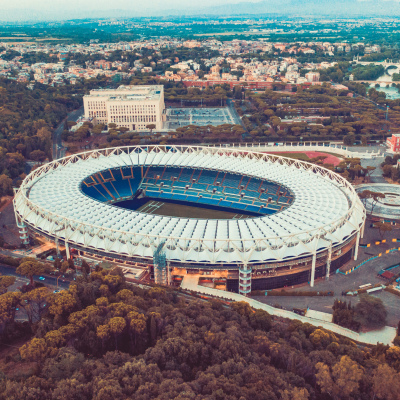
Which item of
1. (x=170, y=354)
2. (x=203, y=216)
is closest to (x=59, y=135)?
(x=203, y=216)

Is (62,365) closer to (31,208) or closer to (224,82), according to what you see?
(31,208)

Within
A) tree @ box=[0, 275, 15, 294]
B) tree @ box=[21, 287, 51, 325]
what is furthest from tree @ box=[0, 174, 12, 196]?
tree @ box=[21, 287, 51, 325]

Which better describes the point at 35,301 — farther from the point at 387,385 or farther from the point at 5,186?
the point at 5,186

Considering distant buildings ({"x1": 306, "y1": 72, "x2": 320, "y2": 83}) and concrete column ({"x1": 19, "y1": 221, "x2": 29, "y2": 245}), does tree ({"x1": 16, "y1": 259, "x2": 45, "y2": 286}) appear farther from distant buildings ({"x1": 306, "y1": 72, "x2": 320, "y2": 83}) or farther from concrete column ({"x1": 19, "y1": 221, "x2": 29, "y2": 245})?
distant buildings ({"x1": 306, "y1": 72, "x2": 320, "y2": 83})

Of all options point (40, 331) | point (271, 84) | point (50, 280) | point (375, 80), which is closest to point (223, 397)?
point (40, 331)

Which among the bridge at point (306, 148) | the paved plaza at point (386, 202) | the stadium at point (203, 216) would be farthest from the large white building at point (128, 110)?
the paved plaza at point (386, 202)

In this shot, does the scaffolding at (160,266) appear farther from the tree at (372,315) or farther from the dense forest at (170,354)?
the tree at (372,315)
